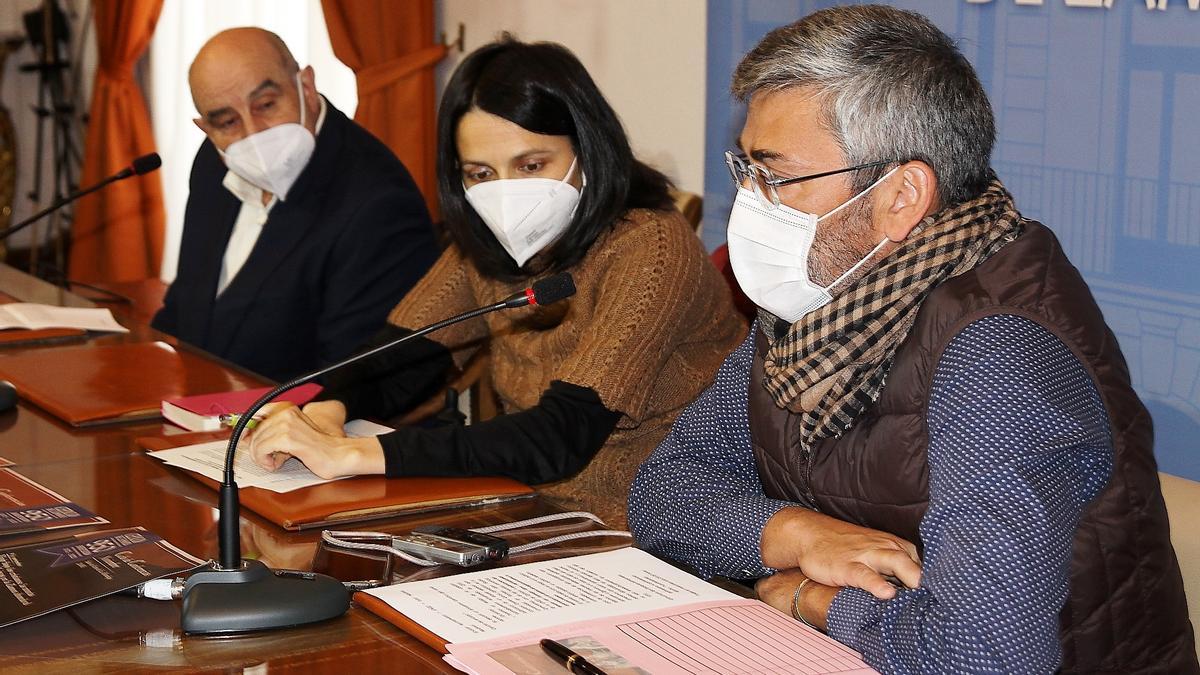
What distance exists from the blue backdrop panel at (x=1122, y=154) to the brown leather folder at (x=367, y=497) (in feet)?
3.80

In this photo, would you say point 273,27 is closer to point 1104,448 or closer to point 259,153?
point 259,153

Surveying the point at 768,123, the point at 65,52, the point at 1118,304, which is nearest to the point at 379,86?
the point at 65,52

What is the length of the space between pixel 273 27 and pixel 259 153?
8.07 feet

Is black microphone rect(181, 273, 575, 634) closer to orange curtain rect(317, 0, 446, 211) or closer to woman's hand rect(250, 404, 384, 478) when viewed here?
woman's hand rect(250, 404, 384, 478)

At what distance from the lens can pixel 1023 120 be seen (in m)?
2.56

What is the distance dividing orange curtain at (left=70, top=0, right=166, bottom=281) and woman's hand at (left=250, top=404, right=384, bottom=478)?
397cm

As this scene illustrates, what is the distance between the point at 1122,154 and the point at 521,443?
3.85 feet

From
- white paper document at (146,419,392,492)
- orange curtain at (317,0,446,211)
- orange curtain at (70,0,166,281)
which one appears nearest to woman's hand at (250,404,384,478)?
white paper document at (146,419,392,492)

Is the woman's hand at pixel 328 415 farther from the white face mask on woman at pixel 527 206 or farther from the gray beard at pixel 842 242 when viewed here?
the gray beard at pixel 842 242

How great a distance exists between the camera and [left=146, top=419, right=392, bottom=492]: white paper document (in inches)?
72.5

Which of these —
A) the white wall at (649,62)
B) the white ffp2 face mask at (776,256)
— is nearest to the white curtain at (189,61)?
the white wall at (649,62)

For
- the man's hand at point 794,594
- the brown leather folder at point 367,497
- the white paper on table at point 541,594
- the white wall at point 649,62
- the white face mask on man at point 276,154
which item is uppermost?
the white wall at point 649,62

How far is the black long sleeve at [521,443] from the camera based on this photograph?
1.89m

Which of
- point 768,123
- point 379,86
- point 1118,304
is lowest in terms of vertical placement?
point 1118,304
